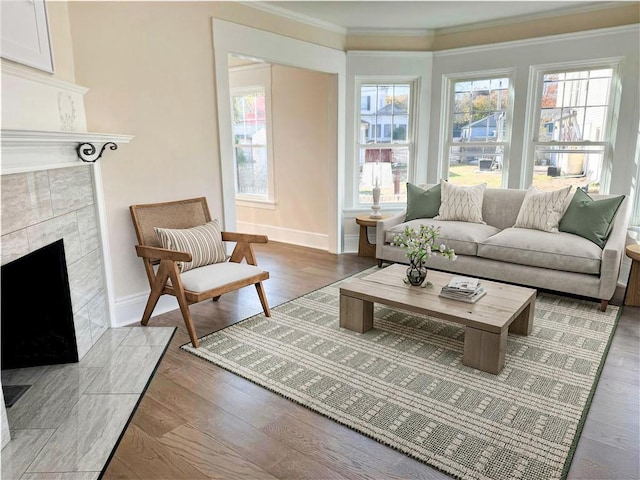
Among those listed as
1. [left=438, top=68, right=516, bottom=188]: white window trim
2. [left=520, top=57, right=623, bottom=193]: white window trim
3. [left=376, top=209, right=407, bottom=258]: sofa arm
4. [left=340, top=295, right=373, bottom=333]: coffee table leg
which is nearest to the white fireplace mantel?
[left=340, top=295, right=373, bottom=333]: coffee table leg

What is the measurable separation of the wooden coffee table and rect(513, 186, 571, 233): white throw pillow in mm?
1208

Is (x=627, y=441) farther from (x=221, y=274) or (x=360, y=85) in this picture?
(x=360, y=85)

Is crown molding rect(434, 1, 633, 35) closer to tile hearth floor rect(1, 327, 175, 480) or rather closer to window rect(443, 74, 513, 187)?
window rect(443, 74, 513, 187)

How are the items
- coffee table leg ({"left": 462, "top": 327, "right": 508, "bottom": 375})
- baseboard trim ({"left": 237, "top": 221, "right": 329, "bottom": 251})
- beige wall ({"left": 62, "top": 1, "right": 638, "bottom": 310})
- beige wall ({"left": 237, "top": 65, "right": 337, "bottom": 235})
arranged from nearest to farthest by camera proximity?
coffee table leg ({"left": 462, "top": 327, "right": 508, "bottom": 375})
beige wall ({"left": 62, "top": 1, "right": 638, "bottom": 310})
beige wall ({"left": 237, "top": 65, "right": 337, "bottom": 235})
baseboard trim ({"left": 237, "top": 221, "right": 329, "bottom": 251})

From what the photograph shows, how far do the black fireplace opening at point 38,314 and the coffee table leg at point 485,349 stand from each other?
7.73 feet

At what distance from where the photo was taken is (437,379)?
97.7 inches

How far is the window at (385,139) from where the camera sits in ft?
17.2

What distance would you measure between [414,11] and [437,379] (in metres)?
3.56

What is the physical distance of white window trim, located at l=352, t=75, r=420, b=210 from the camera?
5125 millimetres

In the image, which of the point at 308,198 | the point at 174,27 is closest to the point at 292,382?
the point at 174,27

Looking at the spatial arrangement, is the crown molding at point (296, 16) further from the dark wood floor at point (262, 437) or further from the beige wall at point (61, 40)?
the dark wood floor at point (262, 437)

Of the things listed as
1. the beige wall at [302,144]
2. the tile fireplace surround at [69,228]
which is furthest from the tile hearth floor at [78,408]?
the beige wall at [302,144]

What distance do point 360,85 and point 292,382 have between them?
149 inches

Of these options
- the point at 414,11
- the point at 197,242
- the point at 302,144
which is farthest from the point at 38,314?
the point at 414,11
